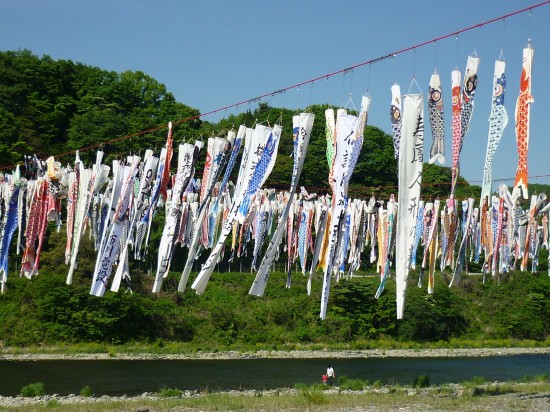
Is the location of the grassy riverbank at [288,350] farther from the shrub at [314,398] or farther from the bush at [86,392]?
the shrub at [314,398]

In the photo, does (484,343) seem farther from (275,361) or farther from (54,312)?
(54,312)

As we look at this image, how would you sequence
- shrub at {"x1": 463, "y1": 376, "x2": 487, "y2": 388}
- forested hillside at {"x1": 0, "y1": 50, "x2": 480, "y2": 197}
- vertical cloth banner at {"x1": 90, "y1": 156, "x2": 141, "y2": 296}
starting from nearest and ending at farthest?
vertical cloth banner at {"x1": 90, "y1": 156, "x2": 141, "y2": 296} < shrub at {"x1": 463, "y1": 376, "x2": 487, "y2": 388} < forested hillside at {"x1": 0, "y1": 50, "x2": 480, "y2": 197}

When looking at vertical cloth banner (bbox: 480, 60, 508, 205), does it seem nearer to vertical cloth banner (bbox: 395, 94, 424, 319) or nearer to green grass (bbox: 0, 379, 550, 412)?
vertical cloth banner (bbox: 395, 94, 424, 319)

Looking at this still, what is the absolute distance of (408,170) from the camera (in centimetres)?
1376

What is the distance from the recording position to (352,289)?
43.7 meters

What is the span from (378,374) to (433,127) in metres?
19.4

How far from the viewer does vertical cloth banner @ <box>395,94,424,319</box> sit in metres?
13.8

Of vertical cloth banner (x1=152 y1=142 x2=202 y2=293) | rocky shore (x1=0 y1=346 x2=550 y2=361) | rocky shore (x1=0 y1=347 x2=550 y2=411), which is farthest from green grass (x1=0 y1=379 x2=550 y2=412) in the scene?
rocky shore (x1=0 y1=346 x2=550 y2=361)

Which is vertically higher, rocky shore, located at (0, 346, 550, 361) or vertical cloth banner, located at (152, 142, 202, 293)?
vertical cloth banner, located at (152, 142, 202, 293)

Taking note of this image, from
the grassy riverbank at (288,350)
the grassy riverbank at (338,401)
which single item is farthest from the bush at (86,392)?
the grassy riverbank at (288,350)

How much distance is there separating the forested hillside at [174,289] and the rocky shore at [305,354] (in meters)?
2.05

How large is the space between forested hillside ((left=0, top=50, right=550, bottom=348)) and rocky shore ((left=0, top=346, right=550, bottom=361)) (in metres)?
2.05

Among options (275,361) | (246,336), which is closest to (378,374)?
(275,361)

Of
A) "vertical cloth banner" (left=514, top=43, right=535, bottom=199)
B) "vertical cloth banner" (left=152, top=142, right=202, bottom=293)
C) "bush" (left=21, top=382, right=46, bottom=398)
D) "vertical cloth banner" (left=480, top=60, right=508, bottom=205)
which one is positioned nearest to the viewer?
"vertical cloth banner" (left=514, top=43, right=535, bottom=199)
